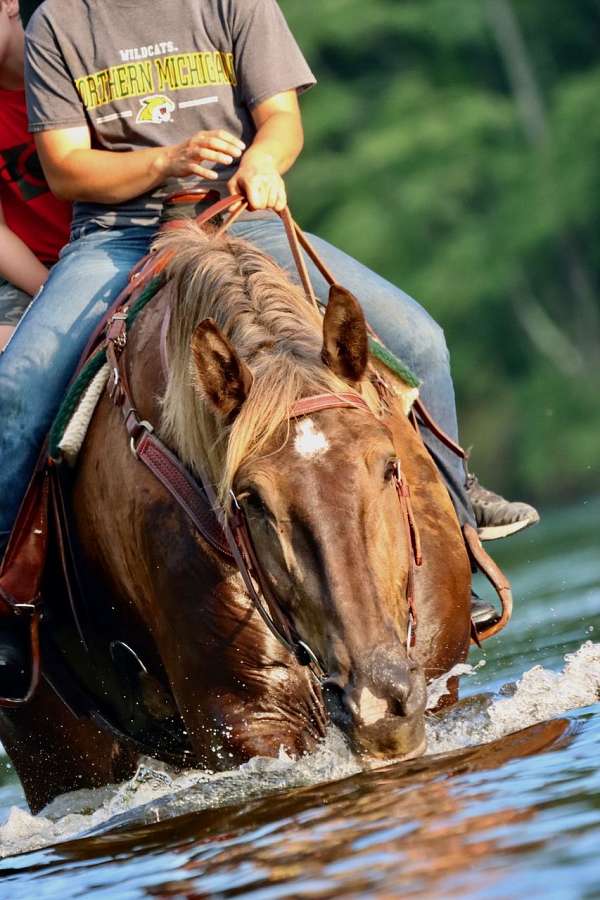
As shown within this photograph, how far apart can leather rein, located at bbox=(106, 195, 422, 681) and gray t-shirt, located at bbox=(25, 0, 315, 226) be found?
53 centimetres

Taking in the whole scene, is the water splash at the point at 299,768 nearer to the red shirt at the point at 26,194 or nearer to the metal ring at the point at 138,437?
the metal ring at the point at 138,437

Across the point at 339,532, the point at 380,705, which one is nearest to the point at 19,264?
the point at 339,532

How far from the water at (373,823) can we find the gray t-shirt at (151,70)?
2228 mm

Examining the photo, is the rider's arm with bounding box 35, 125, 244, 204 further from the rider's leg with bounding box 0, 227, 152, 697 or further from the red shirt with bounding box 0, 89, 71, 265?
the red shirt with bounding box 0, 89, 71, 265

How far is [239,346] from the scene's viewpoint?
552 cm

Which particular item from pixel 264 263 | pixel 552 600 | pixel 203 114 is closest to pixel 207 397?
pixel 264 263

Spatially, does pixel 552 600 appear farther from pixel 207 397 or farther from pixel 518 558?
pixel 207 397

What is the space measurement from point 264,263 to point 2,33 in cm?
241

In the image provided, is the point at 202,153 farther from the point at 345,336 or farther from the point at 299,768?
the point at 299,768

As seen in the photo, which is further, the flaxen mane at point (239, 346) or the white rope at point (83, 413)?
the white rope at point (83, 413)

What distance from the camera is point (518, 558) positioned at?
58.0 feet

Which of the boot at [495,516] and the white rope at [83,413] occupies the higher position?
the white rope at [83,413]

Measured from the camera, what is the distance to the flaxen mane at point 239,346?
5.24 metres

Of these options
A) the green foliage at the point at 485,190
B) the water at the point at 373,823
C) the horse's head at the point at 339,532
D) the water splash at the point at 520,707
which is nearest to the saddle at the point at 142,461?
the water splash at the point at 520,707
